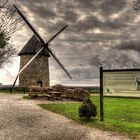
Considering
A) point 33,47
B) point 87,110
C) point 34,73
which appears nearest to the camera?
point 87,110

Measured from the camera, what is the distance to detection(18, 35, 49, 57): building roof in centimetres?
5234

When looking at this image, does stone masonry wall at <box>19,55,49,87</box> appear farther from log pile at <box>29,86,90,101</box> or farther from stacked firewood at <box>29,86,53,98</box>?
stacked firewood at <box>29,86,53,98</box>

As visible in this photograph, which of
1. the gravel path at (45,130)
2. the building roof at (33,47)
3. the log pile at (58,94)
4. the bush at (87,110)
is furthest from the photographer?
the building roof at (33,47)

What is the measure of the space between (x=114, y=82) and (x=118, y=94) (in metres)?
0.72

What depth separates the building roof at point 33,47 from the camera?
5234cm

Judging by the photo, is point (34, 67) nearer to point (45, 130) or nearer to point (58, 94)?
point (58, 94)

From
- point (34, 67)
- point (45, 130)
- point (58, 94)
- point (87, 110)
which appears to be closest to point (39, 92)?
point (58, 94)

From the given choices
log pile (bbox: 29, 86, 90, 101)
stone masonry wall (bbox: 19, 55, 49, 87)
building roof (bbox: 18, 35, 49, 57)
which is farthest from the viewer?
building roof (bbox: 18, 35, 49, 57)

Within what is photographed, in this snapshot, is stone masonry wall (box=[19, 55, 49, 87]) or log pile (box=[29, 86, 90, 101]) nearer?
log pile (box=[29, 86, 90, 101])

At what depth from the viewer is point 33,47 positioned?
2072 inches

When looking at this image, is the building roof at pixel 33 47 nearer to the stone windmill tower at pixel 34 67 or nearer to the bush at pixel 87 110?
the stone windmill tower at pixel 34 67

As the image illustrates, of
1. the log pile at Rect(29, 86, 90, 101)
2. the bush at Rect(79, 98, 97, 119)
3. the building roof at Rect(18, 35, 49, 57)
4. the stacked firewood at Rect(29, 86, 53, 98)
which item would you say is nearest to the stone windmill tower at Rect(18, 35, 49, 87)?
the building roof at Rect(18, 35, 49, 57)

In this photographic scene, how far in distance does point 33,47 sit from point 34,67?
131 inches

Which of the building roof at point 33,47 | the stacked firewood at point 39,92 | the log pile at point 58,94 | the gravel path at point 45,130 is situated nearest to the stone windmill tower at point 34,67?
the building roof at point 33,47
